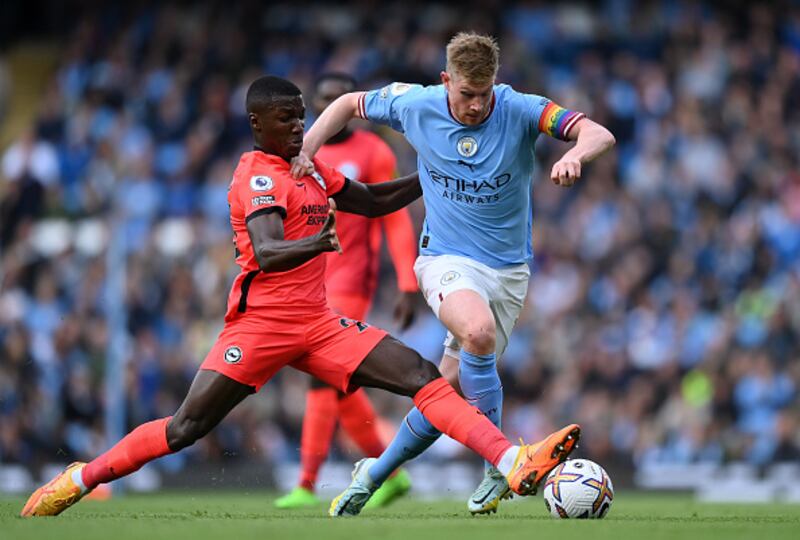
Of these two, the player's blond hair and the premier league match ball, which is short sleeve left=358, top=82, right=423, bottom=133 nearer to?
the player's blond hair

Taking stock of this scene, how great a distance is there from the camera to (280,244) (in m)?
6.97

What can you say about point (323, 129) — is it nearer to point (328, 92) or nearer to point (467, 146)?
point (467, 146)

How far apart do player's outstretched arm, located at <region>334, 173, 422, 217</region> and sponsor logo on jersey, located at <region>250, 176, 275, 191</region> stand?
67 cm

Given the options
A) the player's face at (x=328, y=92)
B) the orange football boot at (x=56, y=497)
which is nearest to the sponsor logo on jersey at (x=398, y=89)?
the player's face at (x=328, y=92)

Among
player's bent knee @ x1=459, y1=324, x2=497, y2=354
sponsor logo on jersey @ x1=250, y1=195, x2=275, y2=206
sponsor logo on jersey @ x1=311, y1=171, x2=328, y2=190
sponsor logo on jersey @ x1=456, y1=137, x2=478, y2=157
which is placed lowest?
player's bent knee @ x1=459, y1=324, x2=497, y2=354

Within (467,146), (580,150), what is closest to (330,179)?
(467,146)

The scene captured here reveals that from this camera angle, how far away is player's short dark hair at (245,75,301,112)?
7.34 m

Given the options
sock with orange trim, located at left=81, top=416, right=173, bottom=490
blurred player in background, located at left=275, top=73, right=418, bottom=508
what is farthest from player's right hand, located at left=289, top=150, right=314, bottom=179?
blurred player in background, located at left=275, top=73, right=418, bottom=508

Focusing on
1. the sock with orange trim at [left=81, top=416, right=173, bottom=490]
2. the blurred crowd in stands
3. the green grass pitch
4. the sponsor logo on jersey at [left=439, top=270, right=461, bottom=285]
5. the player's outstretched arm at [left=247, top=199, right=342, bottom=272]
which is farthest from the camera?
the blurred crowd in stands

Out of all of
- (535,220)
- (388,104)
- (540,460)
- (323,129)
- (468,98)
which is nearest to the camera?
(540,460)

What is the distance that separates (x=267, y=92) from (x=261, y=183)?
487mm

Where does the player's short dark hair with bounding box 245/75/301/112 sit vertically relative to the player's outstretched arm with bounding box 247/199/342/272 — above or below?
above

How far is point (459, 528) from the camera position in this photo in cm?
654

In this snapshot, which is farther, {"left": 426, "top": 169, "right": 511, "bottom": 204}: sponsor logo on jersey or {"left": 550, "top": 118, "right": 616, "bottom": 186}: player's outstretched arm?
{"left": 426, "top": 169, "right": 511, "bottom": 204}: sponsor logo on jersey
